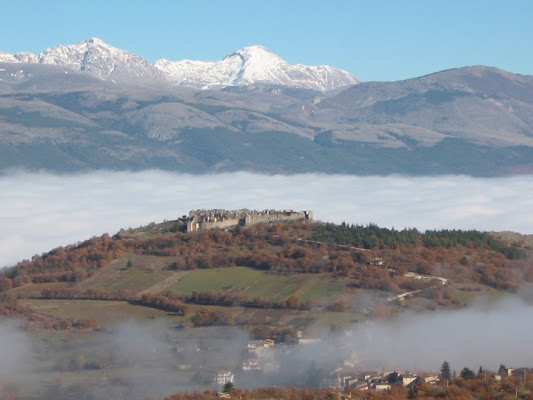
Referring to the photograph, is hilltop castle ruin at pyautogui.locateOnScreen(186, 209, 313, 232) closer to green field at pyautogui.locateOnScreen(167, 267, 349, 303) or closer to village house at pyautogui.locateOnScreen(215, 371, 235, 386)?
green field at pyautogui.locateOnScreen(167, 267, 349, 303)

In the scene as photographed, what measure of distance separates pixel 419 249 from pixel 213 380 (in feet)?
131

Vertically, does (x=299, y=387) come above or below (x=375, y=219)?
below

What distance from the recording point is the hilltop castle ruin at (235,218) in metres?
136

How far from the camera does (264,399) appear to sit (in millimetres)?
71875

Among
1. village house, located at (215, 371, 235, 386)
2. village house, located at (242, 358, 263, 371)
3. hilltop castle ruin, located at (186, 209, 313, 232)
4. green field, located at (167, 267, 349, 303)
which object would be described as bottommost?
village house, located at (215, 371, 235, 386)

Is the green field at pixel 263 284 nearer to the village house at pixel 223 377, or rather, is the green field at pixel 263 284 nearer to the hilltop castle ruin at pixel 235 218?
the hilltop castle ruin at pixel 235 218

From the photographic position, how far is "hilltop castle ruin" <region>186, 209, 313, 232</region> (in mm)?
136500

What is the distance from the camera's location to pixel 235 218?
13875cm

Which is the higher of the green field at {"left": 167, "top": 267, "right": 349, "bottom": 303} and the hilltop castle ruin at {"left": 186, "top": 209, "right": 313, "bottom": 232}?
the hilltop castle ruin at {"left": 186, "top": 209, "right": 313, "bottom": 232}

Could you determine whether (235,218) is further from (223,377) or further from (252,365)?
(223,377)

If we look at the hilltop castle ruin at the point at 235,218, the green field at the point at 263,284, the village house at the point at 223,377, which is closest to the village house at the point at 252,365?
the village house at the point at 223,377

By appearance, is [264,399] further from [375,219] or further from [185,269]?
[375,219]

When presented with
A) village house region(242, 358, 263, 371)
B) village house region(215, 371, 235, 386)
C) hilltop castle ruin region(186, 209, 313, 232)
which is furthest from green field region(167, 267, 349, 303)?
village house region(215, 371, 235, 386)

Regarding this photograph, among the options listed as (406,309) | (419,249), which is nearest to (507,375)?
(406,309)
